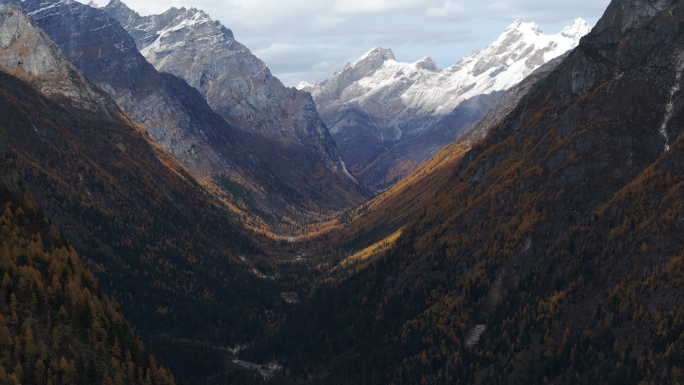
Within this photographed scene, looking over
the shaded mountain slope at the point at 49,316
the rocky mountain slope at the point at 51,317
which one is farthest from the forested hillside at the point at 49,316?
the shaded mountain slope at the point at 49,316

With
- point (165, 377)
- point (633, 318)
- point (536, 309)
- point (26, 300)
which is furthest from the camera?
point (536, 309)

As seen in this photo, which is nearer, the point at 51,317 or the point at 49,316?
the point at 49,316

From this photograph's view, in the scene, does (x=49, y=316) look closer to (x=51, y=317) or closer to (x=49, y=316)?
(x=49, y=316)

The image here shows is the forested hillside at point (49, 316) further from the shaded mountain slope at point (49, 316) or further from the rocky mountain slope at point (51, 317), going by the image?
the shaded mountain slope at point (49, 316)

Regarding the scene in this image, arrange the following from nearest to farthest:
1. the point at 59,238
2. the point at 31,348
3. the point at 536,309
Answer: the point at 31,348 → the point at 59,238 → the point at 536,309

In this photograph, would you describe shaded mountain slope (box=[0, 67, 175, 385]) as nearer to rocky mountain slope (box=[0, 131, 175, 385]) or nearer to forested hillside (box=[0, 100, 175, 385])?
rocky mountain slope (box=[0, 131, 175, 385])

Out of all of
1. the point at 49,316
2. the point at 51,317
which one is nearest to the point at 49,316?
the point at 49,316

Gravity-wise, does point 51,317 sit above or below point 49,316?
below

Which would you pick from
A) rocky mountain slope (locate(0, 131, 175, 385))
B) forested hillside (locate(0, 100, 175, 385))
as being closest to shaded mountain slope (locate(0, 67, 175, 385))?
rocky mountain slope (locate(0, 131, 175, 385))

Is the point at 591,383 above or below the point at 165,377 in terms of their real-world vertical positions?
below

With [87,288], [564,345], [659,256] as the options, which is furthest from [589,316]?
[87,288]

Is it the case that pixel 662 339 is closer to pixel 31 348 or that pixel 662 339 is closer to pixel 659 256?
pixel 659 256
